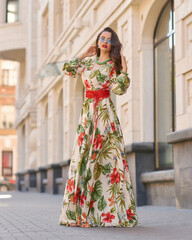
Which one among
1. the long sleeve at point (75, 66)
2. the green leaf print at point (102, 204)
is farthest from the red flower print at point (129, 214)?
the long sleeve at point (75, 66)

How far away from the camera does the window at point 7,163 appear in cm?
4731

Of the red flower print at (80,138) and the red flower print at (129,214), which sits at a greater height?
the red flower print at (80,138)

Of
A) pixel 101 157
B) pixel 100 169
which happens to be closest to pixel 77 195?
pixel 100 169

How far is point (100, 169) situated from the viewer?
19.6 feet

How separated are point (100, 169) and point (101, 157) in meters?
0.13

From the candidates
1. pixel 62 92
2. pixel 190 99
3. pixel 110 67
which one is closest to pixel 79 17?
pixel 62 92

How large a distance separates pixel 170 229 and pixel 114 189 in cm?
71

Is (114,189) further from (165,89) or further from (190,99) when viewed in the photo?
(165,89)

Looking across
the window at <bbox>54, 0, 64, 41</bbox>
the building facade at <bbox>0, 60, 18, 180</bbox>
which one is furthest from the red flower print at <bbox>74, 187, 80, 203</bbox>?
the building facade at <bbox>0, 60, 18, 180</bbox>

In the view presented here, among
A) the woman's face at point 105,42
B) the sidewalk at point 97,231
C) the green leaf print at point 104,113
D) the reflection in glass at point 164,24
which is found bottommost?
the sidewalk at point 97,231

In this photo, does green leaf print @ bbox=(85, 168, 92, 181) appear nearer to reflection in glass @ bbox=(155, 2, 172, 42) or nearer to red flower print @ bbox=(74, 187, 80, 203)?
red flower print @ bbox=(74, 187, 80, 203)

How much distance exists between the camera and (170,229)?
220 inches

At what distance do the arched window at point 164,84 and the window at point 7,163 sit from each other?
124 ft

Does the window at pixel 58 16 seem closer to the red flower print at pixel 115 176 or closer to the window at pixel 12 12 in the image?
the window at pixel 12 12
